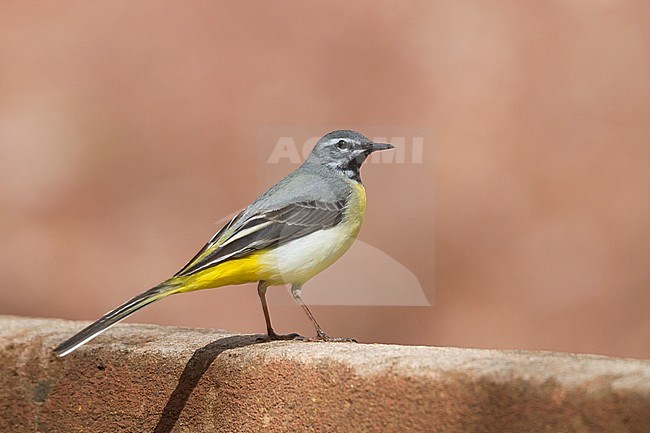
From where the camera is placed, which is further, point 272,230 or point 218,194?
point 218,194

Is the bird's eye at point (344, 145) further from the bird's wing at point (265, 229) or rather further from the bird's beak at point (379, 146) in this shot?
the bird's wing at point (265, 229)

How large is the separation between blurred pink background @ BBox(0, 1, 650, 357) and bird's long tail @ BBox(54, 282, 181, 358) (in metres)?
2.68

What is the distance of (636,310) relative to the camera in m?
6.52

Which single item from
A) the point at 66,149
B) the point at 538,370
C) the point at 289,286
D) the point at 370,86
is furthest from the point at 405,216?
the point at 538,370

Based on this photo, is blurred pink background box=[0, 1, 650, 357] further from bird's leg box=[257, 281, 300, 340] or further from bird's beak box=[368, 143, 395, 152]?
bird's leg box=[257, 281, 300, 340]

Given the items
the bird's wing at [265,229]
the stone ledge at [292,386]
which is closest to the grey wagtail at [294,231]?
the bird's wing at [265,229]

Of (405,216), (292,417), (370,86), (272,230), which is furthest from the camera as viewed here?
(370,86)

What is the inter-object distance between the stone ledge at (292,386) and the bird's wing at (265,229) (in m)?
0.31

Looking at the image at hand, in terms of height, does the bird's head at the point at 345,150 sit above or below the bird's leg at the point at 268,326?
above

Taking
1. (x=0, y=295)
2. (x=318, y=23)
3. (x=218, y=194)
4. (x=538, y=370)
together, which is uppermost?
(x=318, y=23)

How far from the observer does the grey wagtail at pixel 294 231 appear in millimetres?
3539

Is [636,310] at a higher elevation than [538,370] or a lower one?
lower

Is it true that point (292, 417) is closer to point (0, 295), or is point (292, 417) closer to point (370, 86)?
point (370, 86)

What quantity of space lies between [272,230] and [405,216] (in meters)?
2.58
